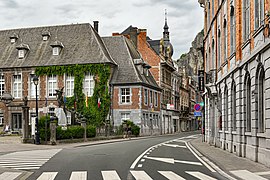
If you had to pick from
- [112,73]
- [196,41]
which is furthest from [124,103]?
[196,41]

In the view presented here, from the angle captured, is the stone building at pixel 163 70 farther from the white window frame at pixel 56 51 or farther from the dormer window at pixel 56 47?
the white window frame at pixel 56 51

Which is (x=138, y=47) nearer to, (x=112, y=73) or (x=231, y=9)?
(x=112, y=73)

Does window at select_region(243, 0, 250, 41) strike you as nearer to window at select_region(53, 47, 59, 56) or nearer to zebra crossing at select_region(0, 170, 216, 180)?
zebra crossing at select_region(0, 170, 216, 180)

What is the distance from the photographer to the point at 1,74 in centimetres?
5988

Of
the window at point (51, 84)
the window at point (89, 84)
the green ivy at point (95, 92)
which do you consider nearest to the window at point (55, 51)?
the green ivy at point (95, 92)

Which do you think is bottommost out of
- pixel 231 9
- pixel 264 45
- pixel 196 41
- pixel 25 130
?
pixel 25 130

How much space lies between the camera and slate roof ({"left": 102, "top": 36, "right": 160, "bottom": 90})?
5791 cm

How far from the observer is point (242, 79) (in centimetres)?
2105

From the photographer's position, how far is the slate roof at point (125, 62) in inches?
2280

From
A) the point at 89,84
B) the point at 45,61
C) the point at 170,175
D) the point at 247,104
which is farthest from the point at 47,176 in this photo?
the point at 45,61

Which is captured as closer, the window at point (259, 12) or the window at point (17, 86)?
the window at point (259, 12)

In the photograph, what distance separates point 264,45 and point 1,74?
160 ft

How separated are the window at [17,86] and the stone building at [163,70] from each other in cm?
1772

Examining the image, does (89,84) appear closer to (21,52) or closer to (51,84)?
(51,84)
